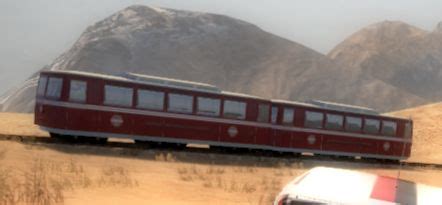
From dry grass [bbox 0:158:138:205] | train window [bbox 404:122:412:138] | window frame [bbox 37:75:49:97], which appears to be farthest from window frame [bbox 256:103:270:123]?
train window [bbox 404:122:412:138]

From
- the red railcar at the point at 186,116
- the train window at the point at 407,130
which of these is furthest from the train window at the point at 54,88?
the train window at the point at 407,130

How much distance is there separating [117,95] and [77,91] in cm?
153

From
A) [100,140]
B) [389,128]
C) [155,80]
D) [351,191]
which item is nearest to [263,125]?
[155,80]

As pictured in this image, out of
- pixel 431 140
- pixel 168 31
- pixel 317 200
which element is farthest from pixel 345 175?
pixel 168 31

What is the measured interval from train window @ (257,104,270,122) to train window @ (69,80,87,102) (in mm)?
8171

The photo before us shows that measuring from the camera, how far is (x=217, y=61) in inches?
4872

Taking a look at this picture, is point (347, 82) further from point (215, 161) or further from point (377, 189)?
point (377, 189)

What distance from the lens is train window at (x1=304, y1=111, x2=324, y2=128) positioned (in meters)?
28.9

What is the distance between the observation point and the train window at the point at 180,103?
2417 cm

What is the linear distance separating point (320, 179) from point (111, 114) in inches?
718

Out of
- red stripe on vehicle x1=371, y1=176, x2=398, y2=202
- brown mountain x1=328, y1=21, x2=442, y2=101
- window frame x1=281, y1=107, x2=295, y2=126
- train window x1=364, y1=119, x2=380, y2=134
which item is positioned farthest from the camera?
brown mountain x1=328, y1=21, x2=442, y2=101

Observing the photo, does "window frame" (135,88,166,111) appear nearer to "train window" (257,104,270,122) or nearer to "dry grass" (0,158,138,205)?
"train window" (257,104,270,122)

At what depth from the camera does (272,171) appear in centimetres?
2223

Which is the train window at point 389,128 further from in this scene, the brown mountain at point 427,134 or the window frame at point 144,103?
the window frame at point 144,103
